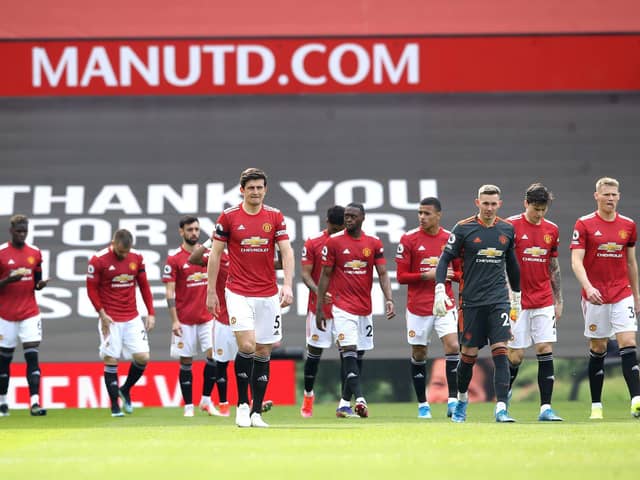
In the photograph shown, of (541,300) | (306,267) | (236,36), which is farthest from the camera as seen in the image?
(236,36)

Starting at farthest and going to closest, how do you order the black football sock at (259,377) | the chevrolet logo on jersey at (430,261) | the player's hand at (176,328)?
the player's hand at (176,328)
the chevrolet logo on jersey at (430,261)
the black football sock at (259,377)

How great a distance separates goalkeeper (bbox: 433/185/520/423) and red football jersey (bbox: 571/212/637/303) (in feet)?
5.05

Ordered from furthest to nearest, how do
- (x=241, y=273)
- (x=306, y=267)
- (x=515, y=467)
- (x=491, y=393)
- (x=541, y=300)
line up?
(x=491, y=393), (x=306, y=267), (x=541, y=300), (x=241, y=273), (x=515, y=467)

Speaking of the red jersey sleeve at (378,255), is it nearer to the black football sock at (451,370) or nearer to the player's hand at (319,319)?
the player's hand at (319,319)

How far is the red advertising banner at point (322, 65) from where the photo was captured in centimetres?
2197

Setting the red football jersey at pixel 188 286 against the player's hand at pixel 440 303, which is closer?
the player's hand at pixel 440 303

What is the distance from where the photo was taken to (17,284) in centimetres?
1596

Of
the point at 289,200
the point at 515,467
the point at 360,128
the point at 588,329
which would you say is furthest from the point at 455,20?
the point at 515,467

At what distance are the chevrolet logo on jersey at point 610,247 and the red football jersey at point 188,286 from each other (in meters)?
5.15

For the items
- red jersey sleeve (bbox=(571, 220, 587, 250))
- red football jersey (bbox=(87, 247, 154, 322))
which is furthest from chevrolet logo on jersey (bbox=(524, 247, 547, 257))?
red football jersey (bbox=(87, 247, 154, 322))

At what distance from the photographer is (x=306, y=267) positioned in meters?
15.2

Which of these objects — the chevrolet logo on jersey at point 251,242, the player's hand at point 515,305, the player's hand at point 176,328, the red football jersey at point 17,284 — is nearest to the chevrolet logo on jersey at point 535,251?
the player's hand at point 515,305

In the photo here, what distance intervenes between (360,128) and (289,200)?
213 centimetres

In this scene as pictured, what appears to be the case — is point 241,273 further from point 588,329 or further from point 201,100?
point 201,100
